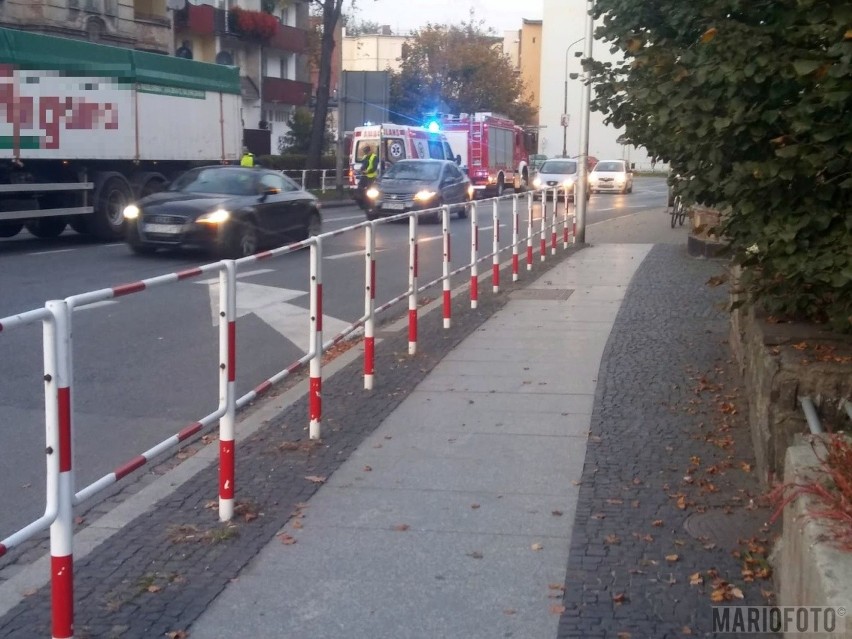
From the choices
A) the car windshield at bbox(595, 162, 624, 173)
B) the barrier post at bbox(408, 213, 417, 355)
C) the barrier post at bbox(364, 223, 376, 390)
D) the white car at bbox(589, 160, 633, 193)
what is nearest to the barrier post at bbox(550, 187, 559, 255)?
the barrier post at bbox(408, 213, 417, 355)

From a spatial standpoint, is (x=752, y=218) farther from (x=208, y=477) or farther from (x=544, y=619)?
(x=208, y=477)

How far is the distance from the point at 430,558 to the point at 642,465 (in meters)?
1.84

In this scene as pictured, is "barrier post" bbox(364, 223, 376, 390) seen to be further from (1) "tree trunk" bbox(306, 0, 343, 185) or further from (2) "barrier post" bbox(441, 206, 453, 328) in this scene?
(1) "tree trunk" bbox(306, 0, 343, 185)

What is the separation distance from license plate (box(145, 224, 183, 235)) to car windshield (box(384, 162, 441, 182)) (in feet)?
40.2

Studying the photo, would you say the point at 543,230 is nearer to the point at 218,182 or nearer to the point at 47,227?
the point at 218,182

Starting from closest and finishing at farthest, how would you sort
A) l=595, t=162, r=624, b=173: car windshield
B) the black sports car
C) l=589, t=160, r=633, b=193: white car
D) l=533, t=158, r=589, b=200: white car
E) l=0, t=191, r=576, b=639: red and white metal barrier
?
l=0, t=191, r=576, b=639: red and white metal barrier → the black sports car → l=533, t=158, r=589, b=200: white car → l=589, t=160, r=633, b=193: white car → l=595, t=162, r=624, b=173: car windshield

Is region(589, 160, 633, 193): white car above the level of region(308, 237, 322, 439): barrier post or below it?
above

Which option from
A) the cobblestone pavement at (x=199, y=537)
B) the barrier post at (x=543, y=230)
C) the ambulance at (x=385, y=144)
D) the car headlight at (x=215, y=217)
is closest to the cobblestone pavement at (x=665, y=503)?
the cobblestone pavement at (x=199, y=537)

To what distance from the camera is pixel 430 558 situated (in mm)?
5074

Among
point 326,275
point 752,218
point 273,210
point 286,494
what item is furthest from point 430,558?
point 273,210

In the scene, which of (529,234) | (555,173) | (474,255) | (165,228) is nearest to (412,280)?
(474,255)

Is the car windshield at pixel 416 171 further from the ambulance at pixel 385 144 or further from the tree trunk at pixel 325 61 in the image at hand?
the tree trunk at pixel 325 61

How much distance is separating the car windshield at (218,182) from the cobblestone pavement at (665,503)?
9.59 meters

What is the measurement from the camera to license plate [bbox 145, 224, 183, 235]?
55.0 feet
